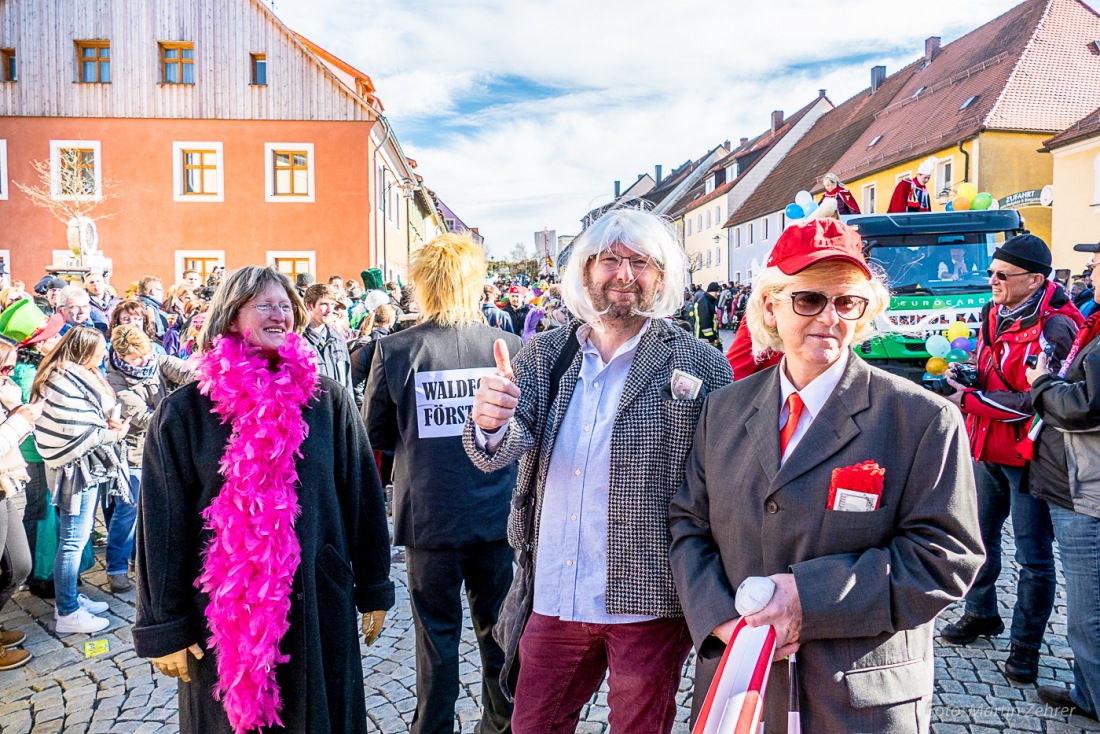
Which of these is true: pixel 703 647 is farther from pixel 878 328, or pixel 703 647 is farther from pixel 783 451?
pixel 878 328

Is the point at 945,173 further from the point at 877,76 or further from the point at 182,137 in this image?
the point at 182,137

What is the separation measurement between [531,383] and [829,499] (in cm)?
98

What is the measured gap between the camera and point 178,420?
2357 mm

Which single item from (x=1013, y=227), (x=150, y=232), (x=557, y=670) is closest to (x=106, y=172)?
(x=150, y=232)

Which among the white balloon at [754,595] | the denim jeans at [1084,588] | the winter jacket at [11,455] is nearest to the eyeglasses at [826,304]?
the white balloon at [754,595]

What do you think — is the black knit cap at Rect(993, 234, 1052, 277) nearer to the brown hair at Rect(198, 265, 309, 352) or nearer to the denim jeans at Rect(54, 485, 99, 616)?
the brown hair at Rect(198, 265, 309, 352)

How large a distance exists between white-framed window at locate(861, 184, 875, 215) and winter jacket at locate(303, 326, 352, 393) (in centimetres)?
2687

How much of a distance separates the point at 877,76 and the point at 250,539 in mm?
41463

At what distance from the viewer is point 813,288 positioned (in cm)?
184

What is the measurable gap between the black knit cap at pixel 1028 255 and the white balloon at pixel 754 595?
2.74m

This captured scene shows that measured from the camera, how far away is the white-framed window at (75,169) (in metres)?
20.3

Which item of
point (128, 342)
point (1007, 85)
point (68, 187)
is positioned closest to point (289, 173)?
point (68, 187)


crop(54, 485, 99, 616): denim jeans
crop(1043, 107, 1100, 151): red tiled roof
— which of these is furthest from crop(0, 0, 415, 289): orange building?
crop(1043, 107, 1100, 151): red tiled roof

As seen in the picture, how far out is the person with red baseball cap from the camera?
1646 mm
